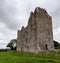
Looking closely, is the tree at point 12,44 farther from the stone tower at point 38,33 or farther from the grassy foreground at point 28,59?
the grassy foreground at point 28,59

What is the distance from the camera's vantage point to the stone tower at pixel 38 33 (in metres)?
48.7

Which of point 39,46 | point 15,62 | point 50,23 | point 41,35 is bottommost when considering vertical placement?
point 15,62

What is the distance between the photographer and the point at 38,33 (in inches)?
1916

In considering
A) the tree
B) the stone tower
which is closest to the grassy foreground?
the stone tower

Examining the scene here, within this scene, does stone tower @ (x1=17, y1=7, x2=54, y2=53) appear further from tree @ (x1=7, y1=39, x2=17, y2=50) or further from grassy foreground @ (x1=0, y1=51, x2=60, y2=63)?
tree @ (x1=7, y1=39, x2=17, y2=50)

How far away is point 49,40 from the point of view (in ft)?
168

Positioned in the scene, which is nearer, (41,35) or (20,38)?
(41,35)

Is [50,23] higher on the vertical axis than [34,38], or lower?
higher

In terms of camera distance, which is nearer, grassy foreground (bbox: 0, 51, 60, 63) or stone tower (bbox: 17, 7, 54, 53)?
grassy foreground (bbox: 0, 51, 60, 63)

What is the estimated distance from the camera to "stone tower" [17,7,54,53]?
48688 millimetres

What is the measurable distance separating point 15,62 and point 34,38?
25.1m

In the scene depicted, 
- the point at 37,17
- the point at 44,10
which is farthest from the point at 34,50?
the point at 44,10

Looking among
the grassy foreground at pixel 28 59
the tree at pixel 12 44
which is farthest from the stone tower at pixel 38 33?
the tree at pixel 12 44

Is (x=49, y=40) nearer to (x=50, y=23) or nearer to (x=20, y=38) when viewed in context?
(x=50, y=23)
